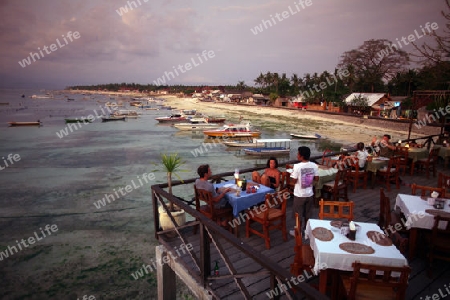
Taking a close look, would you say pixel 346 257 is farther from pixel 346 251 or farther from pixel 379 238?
pixel 379 238

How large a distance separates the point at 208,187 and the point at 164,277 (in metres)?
2.31

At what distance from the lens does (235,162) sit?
2522 cm

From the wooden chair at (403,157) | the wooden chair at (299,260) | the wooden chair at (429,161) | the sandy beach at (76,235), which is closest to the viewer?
the wooden chair at (299,260)

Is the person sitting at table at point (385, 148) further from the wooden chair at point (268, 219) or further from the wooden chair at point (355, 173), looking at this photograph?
the wooden chair at point (268, 219)

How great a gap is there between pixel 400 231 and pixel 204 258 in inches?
157

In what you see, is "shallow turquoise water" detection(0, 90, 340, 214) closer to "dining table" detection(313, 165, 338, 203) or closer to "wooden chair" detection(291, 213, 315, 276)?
"dining table" detection(313, 165, 338, 203)

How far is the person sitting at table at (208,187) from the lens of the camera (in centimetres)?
582

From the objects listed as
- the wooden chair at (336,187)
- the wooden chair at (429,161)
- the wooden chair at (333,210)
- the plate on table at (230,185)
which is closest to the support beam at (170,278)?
the plate on table at (230,185)

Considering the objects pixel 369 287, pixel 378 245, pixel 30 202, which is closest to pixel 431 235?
pixel 378 245

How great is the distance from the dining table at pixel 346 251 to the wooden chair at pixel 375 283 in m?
0.18

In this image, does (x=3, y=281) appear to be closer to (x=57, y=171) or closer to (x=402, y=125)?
(x=57, y=171)

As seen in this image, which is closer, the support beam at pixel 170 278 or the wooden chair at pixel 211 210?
the support beam at pixel 170 278

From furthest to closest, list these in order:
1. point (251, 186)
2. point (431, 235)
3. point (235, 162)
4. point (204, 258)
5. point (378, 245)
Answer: point (235, 162) < point (251, 186) < point (431, 235) < point (204, 258) < point (378, 245)

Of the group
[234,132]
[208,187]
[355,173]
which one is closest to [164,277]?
[208,187]
